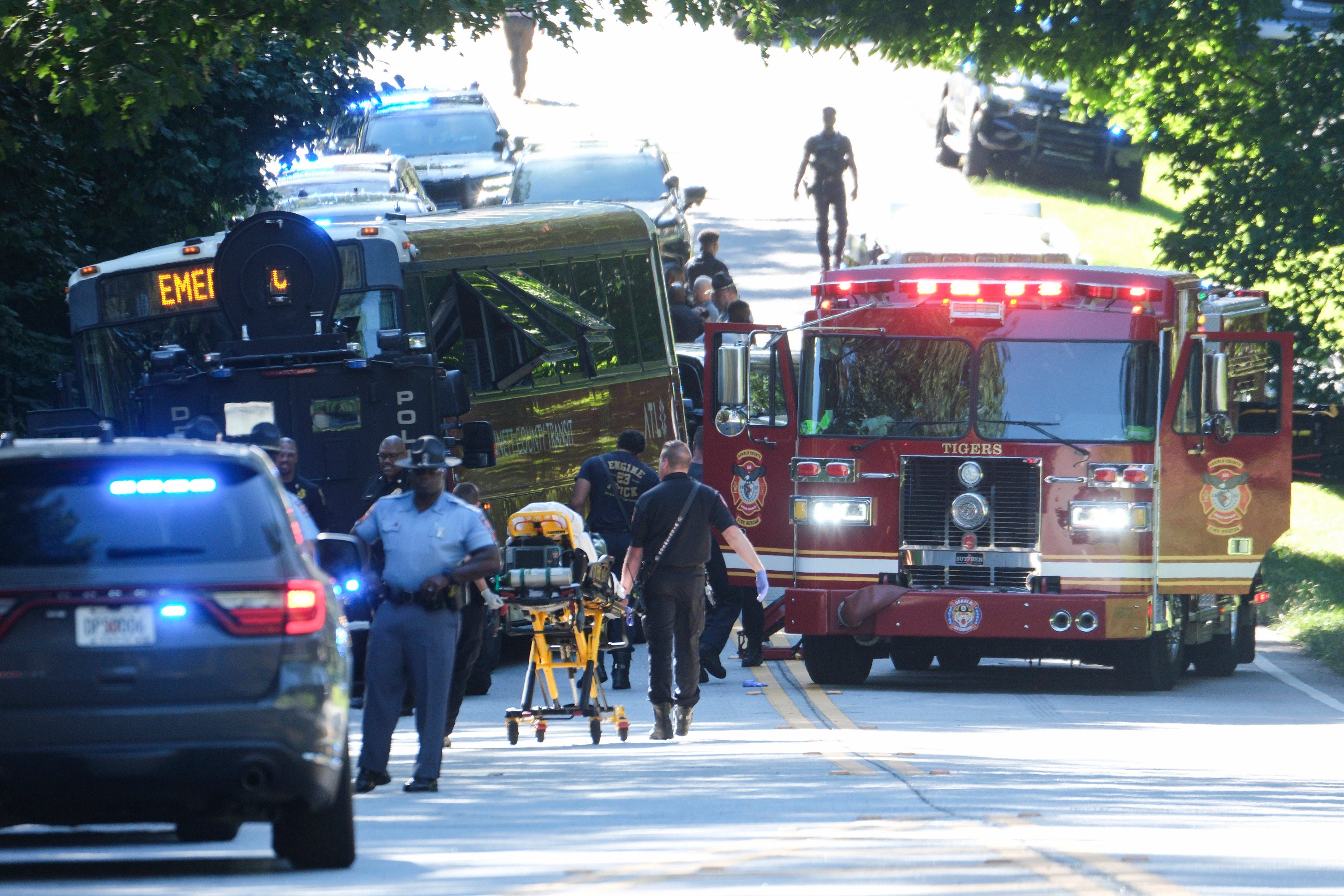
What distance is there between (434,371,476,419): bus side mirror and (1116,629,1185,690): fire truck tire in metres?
5.29

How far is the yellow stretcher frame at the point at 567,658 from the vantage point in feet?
43.9

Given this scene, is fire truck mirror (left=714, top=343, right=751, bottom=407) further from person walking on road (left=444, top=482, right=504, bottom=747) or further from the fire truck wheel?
person walking on road (left=444, top=482, right=504, bottom=747)

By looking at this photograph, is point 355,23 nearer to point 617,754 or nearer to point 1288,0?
point 617,754

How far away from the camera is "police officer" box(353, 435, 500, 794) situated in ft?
36.7

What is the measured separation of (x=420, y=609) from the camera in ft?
36.8

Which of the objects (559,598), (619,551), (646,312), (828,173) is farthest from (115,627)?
(828,173)

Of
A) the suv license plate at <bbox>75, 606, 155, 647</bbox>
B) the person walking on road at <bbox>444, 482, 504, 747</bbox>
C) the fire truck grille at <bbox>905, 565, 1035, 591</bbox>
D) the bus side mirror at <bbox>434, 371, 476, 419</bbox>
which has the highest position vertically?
the bus side mirror at <bbox>434, 371, 476, 419</bbox>

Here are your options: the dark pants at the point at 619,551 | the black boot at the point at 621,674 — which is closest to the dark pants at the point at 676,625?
the dark pants at the point at 619,551

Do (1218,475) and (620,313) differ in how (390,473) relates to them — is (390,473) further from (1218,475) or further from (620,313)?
(1218,475)

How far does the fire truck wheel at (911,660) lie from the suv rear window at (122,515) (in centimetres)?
1023

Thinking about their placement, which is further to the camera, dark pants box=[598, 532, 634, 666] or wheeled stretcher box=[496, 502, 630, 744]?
dark pants box=[598, 532, 634, 666]

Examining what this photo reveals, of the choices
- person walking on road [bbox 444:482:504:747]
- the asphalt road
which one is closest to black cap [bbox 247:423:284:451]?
the asphalt road

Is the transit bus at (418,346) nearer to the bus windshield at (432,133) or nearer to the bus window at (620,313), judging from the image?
the bus window at (620,313)

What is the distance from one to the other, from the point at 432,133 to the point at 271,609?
26.5 meters
